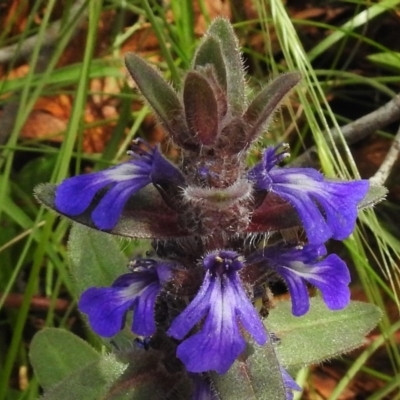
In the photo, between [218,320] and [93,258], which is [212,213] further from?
[93,258]

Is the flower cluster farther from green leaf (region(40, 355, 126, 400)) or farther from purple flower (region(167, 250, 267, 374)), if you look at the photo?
green leaf (region(40, 355, 126, 400))

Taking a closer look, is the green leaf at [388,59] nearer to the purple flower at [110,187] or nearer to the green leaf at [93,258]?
the green leaf at [93,258]

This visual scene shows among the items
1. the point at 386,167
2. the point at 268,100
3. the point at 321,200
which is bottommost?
the point at 386,167

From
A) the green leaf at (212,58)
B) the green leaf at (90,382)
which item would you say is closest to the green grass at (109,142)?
the green leaf at (90,382)

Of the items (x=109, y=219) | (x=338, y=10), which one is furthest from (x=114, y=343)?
(x=338, y=10)

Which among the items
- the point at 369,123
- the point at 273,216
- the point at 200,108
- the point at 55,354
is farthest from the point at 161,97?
the point at 369,123

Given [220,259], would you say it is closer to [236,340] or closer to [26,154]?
[236,340]

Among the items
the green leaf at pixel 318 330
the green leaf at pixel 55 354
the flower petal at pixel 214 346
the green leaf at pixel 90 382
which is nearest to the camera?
the flower petal at pixel 214 346
